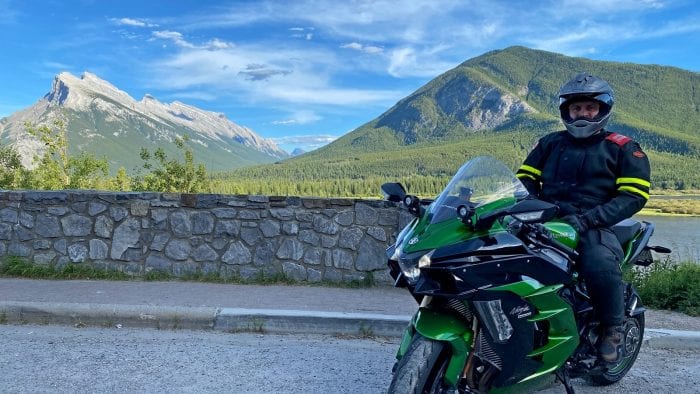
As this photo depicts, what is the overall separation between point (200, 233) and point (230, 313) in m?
1.95

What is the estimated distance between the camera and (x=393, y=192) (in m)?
3.14

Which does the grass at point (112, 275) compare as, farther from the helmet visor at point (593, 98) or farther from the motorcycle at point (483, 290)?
the motorcycle at point (483, 290)

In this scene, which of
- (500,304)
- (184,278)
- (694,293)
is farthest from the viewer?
(184,278)

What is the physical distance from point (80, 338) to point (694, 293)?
674 cm

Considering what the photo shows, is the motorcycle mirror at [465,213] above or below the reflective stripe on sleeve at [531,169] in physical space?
below

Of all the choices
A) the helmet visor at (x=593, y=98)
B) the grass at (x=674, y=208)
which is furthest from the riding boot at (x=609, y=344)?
the grass at (x=674, y=208)

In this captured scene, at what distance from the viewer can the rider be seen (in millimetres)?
3264

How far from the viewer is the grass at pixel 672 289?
19.7 feet

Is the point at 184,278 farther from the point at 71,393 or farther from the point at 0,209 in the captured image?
the point at 71,393

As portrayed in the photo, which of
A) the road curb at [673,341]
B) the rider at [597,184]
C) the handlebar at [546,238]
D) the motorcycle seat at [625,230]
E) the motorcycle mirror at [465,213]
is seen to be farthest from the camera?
the road curb at [673,341]

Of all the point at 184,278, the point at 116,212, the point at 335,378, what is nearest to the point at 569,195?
the point at 335,378

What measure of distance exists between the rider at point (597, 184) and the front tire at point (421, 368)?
125 centimetres

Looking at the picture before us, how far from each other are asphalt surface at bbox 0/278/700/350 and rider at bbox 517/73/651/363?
6.80 ft

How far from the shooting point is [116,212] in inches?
271
